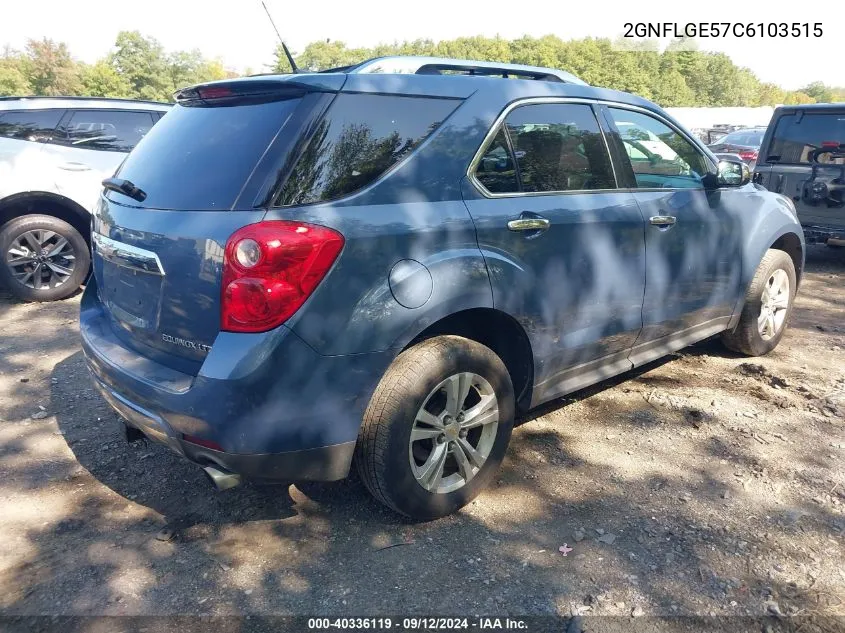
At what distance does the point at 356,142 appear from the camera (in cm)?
254

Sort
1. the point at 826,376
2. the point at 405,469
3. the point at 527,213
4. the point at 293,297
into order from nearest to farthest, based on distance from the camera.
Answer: the point at 293,297 → the point at 405,469 → the point at 527,213 → the point at 826,376

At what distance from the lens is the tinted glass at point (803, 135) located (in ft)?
24.9

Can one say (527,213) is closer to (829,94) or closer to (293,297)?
(293,297)

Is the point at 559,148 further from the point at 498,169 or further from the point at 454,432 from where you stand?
the point at 454,432

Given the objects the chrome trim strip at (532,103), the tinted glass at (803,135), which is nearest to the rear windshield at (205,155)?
the chrome trim strip at (532,103)

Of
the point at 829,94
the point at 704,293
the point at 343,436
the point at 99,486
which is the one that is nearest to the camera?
the point at 343,436

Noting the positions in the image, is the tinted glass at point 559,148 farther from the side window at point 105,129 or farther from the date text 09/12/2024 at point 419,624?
the side window at point 105,129

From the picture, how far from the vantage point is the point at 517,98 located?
305 cm

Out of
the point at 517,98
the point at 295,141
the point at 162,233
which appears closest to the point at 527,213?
the point at 517,98

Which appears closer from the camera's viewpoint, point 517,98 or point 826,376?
point 517,98

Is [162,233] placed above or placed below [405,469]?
above

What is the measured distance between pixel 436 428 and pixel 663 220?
1.77m

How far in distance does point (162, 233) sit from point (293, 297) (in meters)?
0.63

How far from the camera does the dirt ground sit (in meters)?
2.45
